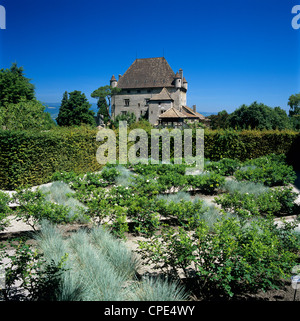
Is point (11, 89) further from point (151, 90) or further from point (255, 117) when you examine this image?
point (255, 117)

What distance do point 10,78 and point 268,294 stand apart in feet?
129

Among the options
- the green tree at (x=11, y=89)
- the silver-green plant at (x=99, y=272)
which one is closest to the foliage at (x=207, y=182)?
the silver-green plant at (x=99, y=272)

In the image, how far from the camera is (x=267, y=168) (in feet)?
28.2

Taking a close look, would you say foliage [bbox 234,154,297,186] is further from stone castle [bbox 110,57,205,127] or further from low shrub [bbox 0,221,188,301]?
stone castle [bbox 110,57,205,127]

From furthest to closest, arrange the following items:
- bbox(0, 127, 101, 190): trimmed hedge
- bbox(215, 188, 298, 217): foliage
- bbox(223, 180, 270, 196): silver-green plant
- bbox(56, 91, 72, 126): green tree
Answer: bbox(56, 91, 72, 126): green tree, bbox(0, 127, 101, 190): trimmed hedge, bbox(223, 180, 270, 196): silver-green plant, bbox(215, 188, 298, 217): foliage

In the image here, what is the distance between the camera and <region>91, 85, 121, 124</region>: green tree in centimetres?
5025

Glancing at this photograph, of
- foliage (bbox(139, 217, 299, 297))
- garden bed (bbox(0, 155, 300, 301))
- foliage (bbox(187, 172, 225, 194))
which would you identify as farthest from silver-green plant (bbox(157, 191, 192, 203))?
foliage (bbox(139, 217, 299, 297))

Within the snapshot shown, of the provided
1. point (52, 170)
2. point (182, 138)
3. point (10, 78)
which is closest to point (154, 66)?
point (10, 78)

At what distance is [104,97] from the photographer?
170 ft

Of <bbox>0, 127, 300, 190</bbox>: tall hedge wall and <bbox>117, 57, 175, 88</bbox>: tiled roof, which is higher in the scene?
<bbox>117, 57, 175, 88</bbox>: tiled roof

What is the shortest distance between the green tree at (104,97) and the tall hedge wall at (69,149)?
3996 cm

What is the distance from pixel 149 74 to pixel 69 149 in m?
41.6

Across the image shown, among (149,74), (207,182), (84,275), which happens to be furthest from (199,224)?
(149,74)

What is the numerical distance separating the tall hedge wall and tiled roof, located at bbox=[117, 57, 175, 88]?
3544 centimetres
